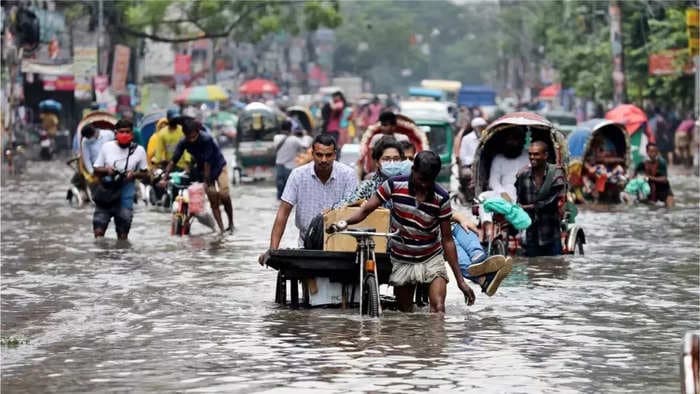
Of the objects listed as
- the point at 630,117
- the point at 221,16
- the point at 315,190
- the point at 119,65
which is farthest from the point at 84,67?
the point at 315,190

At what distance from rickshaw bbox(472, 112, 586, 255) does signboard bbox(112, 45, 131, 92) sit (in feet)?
140

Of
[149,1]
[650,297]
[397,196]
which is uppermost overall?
[149,1]

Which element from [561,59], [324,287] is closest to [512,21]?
[561,59]

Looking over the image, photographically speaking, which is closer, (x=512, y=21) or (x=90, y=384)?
(x=90, y=384)

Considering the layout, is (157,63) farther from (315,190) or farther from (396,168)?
(396,168)

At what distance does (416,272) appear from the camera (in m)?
13.4

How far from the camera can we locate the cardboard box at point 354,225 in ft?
44.9

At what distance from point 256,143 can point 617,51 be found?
17.1 metres

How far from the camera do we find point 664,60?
47.9 metres

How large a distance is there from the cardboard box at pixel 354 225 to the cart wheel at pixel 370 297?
37 cm

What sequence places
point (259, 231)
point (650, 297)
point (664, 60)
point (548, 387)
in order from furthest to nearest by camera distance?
point (664, 60) < point (259, 231) < point (650, 297) < point (548, 387)

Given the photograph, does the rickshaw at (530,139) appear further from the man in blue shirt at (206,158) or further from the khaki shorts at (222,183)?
the khaki shorts at (222,183)

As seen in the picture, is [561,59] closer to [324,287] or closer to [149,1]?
[149,1]

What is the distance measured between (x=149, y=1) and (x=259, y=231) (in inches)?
1769
